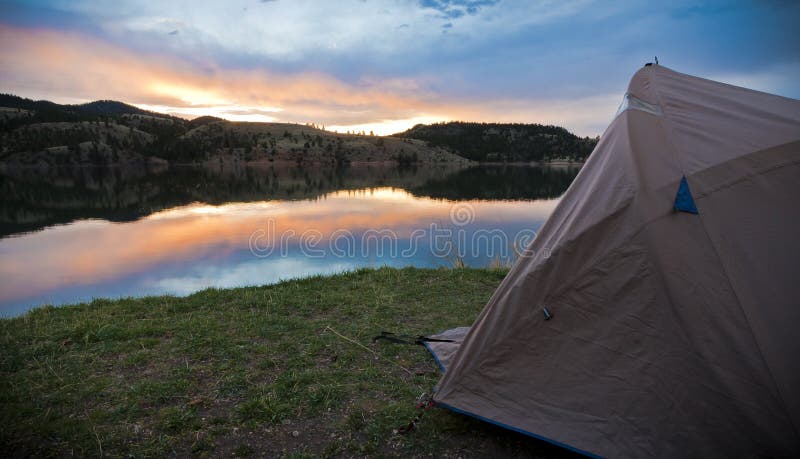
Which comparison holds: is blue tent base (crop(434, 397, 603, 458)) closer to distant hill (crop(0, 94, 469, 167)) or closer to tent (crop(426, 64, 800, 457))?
tent (crop(426, 64, 800, 457))

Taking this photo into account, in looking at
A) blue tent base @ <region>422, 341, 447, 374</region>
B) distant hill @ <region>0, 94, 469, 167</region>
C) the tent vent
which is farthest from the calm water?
distant hill @ <region>0, 94, 469, 167</region>

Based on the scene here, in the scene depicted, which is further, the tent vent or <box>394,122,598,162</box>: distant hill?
<box>394,122,598,162</box>: distant hill

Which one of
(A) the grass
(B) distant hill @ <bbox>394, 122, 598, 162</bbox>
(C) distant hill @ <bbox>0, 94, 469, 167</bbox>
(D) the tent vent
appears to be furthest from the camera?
(B) distant hill @ <bbox>394, 122, 598, 162</bbox>

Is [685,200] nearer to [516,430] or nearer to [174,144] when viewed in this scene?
[516,430]

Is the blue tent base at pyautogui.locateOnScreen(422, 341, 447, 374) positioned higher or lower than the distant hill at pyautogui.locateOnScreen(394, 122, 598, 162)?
lower

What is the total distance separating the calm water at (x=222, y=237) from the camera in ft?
50.2

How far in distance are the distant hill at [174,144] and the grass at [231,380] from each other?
11622 cm

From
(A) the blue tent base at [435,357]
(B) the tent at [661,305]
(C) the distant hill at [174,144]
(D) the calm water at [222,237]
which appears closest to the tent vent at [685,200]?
(B) the tent at [661,305]

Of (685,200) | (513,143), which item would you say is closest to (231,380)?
(685,200)

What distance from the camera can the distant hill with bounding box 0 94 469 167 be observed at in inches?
4146

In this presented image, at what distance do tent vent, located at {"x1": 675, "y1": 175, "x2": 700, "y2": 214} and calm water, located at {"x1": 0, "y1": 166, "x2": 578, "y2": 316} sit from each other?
30.4 feet

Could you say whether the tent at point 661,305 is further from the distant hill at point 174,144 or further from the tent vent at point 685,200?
the distant hill at point 174,144

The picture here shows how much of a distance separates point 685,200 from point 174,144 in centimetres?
13193

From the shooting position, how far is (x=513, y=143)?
145 meters
